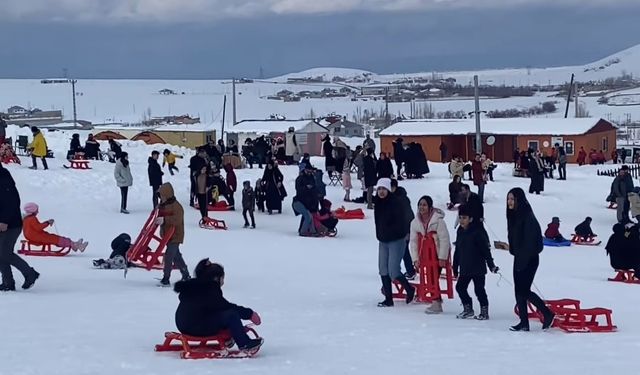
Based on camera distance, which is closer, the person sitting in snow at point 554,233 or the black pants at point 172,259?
the black pants at point 172,259

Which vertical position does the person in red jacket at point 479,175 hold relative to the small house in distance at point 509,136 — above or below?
below

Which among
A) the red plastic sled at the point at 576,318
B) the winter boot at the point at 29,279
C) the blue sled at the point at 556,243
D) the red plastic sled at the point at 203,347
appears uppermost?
the winter boot at the point at 29,279

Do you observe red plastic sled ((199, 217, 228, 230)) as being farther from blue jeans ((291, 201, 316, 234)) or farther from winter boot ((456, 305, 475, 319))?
winter boot ((456, 305, 475, 319))

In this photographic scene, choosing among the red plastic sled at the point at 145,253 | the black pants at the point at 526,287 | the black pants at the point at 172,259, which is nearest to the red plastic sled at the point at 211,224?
the red plastic sled at the point at 145,253

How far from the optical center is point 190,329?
27.8ft

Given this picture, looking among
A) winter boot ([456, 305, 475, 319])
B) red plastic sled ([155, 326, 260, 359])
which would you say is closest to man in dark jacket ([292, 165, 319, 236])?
winter boot ([456, 305, 475, 319])

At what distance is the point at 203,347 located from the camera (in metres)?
8.57

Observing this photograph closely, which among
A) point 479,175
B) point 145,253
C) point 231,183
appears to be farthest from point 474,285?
point 479,175

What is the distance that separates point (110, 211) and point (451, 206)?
827 centimetres

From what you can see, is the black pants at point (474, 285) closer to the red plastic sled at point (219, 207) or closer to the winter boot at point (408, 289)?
the winter boot at point (408, 289)

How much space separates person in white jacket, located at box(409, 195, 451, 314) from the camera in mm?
11062

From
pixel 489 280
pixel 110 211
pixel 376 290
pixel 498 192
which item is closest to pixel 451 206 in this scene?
pixel 498 192

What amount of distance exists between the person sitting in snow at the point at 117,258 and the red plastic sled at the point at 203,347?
598cm

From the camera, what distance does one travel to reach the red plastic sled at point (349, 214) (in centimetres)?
2319
